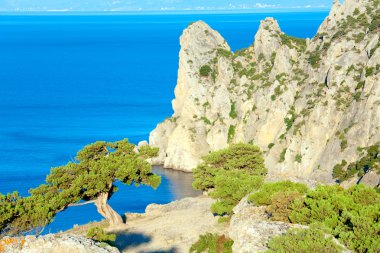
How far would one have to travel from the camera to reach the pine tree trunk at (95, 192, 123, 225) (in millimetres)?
44375

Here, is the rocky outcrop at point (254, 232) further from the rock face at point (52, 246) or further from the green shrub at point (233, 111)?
the green shrub at point (233, 111)

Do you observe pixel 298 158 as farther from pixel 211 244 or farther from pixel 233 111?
pixel 211 244

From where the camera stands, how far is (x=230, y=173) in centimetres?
4703

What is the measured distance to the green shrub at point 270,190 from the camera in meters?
27.7

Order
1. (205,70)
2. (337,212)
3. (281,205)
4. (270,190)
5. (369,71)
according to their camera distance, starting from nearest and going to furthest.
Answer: (337,212) → (281,205) → (270,190) → (369,71) → (205,70)

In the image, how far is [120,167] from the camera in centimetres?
4219

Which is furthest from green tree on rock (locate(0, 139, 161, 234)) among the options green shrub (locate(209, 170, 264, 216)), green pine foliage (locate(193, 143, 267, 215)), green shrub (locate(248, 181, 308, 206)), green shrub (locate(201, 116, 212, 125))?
green shrub (locate(201, 116, 212, 125))

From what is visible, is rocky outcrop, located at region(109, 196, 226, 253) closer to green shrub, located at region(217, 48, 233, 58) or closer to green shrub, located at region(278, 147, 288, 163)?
green shrub, located at region(278, 147, 288, 163)

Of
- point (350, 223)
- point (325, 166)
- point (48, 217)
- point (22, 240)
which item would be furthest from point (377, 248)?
point (325, 166)

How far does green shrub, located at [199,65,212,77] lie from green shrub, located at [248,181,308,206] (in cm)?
7133

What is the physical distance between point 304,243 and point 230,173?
26.7m

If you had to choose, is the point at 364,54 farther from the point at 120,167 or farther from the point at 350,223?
the point at 350,223

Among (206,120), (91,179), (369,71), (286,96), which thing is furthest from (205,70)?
(91,179)

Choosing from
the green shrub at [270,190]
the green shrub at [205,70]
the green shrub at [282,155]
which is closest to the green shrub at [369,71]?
the green shrub at [282,155]
